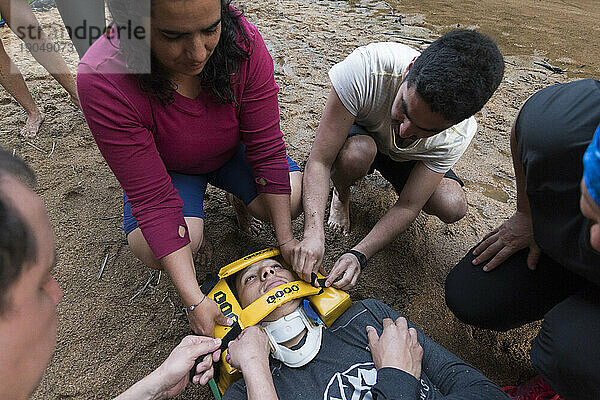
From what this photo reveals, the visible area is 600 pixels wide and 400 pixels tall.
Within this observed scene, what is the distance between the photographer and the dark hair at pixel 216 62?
1378mm

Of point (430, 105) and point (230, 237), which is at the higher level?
point (430, 105)

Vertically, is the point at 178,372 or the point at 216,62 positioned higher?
the point at 216,62

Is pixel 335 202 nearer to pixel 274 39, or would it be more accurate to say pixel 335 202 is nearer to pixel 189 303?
pixel 189 303

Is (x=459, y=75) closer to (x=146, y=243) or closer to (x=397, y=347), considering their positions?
(x=397, y=347)

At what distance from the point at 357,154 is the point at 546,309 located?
0.99m

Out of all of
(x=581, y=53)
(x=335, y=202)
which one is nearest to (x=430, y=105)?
(x=335, y=202)

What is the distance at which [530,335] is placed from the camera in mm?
→ 1842

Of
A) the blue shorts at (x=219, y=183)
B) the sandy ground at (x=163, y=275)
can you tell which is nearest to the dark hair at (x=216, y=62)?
the blue shorts at (x=219, y=183)

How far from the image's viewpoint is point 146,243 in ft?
5.60

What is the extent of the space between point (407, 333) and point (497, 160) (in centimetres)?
174

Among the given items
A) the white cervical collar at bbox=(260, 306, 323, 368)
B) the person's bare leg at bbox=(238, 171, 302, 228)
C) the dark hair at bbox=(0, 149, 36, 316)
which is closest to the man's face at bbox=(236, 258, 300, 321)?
the white cervical collar at bbox=(260, 306, 323, 368)

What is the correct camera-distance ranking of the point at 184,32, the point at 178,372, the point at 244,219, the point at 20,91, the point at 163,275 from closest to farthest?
the point at 184,32, the point at 178,372, the point at 163,275, the point at 244,219, the point at 20,91

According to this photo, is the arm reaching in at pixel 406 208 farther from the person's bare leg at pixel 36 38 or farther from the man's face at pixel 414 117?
the person's bare leg at pixel 36 38

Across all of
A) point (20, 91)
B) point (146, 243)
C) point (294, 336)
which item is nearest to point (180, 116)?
point (146, 243)
